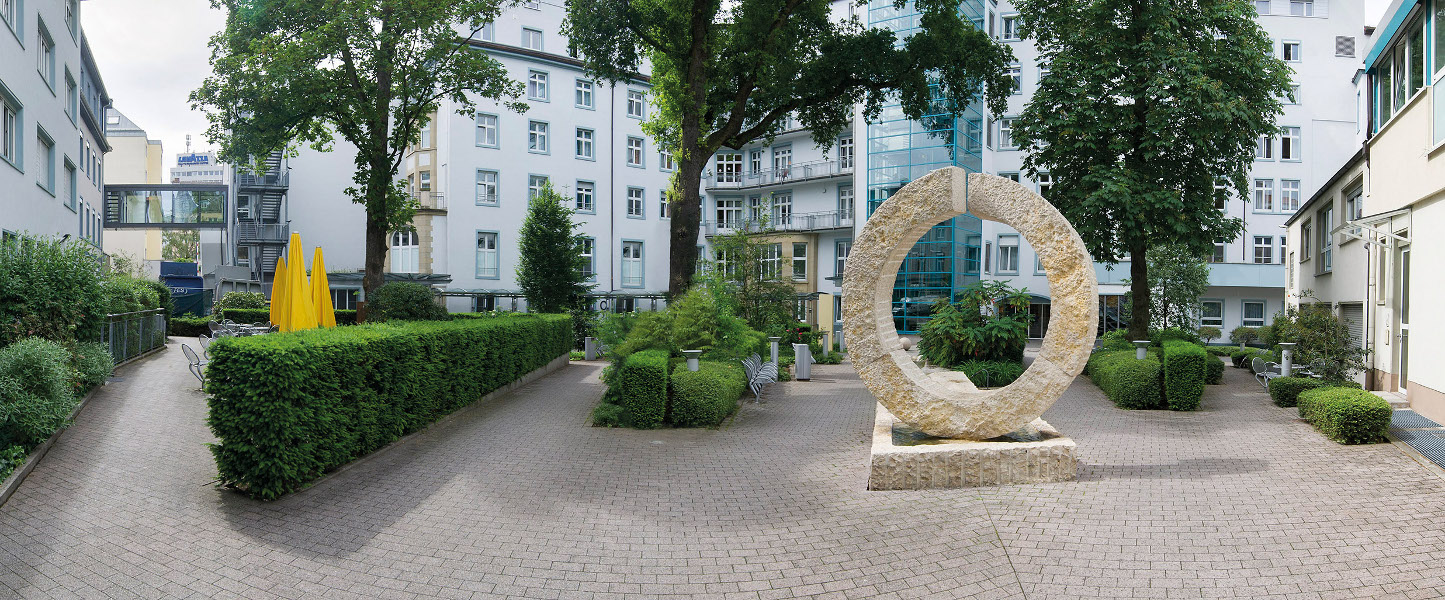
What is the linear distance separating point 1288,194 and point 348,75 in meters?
38.3

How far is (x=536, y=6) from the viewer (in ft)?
124

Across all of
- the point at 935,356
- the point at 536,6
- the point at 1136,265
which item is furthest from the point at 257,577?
the point at 536,6

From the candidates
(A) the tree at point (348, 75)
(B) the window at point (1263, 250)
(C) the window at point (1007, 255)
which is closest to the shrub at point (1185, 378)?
(A) the tree at point (348, 75)

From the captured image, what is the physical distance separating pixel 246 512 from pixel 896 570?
536cm

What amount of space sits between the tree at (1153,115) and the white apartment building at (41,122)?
20.4 metres

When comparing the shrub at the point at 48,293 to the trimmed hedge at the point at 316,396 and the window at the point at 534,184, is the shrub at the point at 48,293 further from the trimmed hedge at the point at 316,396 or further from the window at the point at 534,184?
the window at the point at 534,184

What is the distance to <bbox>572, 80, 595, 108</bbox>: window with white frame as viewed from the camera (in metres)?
37.6

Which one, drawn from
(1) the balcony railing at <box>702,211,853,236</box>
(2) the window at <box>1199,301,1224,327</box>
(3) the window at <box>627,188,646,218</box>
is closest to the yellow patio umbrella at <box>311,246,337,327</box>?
(1) the balcony railing at <box>702,211,853,236</box>

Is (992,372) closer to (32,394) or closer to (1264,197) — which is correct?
(32,394)

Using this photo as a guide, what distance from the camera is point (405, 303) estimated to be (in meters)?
13.2

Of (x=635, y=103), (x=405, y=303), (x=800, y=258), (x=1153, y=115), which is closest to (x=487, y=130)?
(x=635, y=103)

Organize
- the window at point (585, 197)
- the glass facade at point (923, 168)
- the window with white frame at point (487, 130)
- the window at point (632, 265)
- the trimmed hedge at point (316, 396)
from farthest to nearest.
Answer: the window at point (632, 265) < the window at point (585, 197) < the window with white frame at point (487, 130) < the glass facade at point (923, 168) < the trimmed hedge at point (316, 396)

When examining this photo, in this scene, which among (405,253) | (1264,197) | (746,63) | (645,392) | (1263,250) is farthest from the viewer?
(1264,197)

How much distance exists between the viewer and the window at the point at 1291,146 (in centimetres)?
3550
